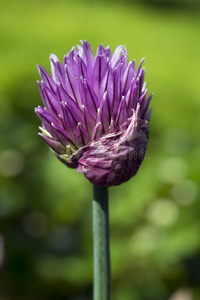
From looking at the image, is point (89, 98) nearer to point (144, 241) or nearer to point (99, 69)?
point (99, 69)

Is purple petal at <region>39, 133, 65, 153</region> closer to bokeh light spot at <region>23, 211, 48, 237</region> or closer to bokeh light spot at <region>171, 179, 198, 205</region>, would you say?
bokeh light spot at <region>23, 211, 48, 237</region>

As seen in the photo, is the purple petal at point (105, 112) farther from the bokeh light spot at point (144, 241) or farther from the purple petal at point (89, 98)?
the bokeh light spot at point (144, 241)

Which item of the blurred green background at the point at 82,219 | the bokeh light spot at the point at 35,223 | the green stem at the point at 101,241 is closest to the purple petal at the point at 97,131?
the green stem at the point at 101,241

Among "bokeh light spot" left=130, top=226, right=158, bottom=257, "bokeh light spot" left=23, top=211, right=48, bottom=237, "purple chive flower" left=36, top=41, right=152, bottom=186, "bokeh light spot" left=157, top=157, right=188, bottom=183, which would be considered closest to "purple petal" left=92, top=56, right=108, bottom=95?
"purple chive flower" left=36, top=41, right=152, bottom=186

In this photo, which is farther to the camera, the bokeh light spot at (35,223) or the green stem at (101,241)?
the bokeh light spot at (35,223)

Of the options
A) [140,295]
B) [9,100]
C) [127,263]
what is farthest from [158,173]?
[9,100]

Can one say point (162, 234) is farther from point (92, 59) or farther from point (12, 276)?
point (92, 59)
